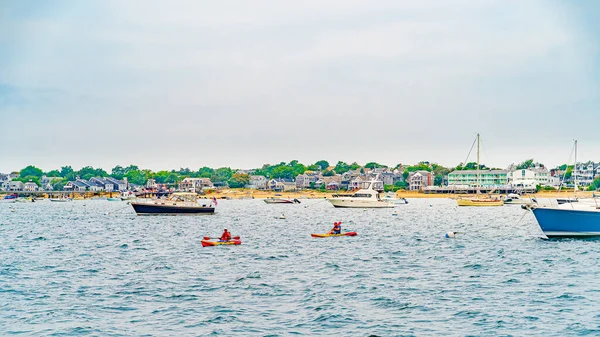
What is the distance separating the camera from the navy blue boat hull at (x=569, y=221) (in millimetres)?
49938

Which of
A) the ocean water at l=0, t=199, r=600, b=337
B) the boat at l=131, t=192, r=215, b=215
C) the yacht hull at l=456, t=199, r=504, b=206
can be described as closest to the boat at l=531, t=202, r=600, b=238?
the ocean water at l=0, t=199, r=600, b=337

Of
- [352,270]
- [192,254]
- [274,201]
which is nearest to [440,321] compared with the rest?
[352,270]

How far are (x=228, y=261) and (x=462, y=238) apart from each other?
23797mm

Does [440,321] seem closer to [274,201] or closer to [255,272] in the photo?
[255,272]

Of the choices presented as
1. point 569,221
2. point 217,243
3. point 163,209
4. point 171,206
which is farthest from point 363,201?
point 217,243

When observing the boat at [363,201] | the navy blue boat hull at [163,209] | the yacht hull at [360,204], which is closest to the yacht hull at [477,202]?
the boat at [363,201]

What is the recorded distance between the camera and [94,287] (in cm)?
3173

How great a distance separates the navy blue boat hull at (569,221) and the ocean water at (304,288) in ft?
3.62

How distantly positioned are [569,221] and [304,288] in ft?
89.7

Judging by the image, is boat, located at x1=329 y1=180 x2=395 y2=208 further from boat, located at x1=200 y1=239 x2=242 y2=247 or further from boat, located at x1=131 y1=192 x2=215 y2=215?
boat, located at x1=200 y1=239 x2=242 y2=247

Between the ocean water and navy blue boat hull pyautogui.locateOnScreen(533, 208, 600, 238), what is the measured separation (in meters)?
1.10

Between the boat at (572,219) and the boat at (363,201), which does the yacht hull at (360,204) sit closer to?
the boat at (363,201)

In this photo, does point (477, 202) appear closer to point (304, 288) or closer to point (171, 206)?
point (171, 206)

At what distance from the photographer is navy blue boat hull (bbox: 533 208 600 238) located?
49938 mm
